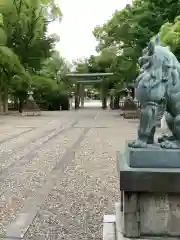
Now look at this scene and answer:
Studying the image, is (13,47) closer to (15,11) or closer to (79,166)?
(15,11)

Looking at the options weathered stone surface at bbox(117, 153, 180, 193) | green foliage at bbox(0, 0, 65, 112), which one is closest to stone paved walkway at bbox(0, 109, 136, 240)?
weathered stone surface at bbox(117, 153, 180, 193)

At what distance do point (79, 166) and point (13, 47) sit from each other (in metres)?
22.9

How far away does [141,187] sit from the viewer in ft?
9.94

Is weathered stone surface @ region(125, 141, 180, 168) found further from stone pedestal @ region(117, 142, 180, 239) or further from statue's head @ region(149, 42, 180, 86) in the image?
statue's head @ region(149, 42, 180, 86)

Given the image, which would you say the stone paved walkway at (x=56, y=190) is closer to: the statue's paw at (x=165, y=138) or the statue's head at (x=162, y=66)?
the statue's paw at (x=165, y=138)

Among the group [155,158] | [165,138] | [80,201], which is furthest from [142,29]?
[155,158]

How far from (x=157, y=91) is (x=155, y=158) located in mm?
594

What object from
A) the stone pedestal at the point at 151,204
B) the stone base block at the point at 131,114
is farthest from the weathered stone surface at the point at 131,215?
the stone base block at the point at 131,114

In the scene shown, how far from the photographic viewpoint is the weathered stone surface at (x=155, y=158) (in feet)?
10.1

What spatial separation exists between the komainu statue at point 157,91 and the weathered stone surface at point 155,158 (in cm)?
8

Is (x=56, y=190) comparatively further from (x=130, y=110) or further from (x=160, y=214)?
(x=130, y=110)

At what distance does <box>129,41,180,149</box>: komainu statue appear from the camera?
10.4 feet

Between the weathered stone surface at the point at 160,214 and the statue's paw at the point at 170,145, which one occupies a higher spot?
the statue's paw at the point at 170,145

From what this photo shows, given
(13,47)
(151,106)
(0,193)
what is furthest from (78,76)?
(151,106)
